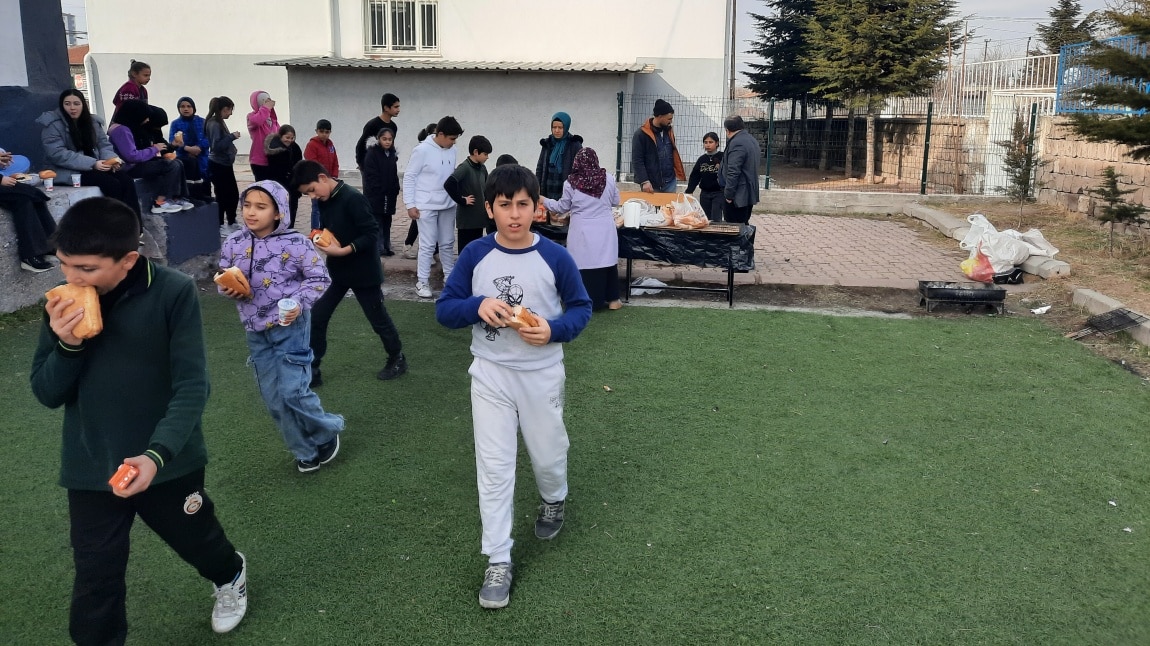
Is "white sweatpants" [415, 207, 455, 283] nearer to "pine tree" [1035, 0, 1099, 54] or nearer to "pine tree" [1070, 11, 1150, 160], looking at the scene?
"pine tree" [1070, 11, 1150, 160]

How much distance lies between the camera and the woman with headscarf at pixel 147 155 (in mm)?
9336

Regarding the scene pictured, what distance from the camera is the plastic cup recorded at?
4.35 metres

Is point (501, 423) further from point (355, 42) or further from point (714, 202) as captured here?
point (355, 42)

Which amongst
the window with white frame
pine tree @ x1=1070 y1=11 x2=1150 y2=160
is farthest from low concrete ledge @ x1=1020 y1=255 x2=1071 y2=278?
the window with white frame

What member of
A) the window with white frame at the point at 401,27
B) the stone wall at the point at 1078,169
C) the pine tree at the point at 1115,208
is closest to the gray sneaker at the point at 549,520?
the pine tree at the point at 1115,208

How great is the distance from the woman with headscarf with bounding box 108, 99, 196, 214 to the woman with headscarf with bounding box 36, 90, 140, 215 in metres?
0.26

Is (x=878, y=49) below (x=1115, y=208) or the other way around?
the other way around

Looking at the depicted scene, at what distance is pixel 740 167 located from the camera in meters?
9.70

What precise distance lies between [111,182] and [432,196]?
317 cm

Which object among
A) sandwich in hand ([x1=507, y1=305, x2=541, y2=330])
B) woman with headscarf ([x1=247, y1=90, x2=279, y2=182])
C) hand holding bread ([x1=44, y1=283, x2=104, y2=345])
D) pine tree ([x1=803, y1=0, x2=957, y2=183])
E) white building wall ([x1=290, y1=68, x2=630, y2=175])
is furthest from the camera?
pine tree ([x1=803, y1=0, x2=957, y2=183])

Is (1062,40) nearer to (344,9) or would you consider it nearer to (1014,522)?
(344,9)

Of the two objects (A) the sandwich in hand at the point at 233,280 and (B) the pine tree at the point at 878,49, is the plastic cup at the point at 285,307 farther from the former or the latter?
(B) the pine tree at the point at 878,49

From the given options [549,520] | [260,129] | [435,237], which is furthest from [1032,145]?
[549,520]

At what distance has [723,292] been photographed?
9.29 metres
